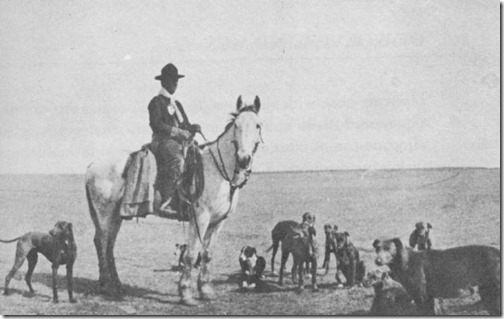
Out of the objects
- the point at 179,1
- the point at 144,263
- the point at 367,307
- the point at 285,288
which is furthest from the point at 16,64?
the point at 367,307

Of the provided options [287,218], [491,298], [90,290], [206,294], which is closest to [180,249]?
[206,294]

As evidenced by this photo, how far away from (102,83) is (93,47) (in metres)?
0.32

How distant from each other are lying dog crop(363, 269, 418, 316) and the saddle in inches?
61.6

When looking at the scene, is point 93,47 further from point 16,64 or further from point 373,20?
point 373,20

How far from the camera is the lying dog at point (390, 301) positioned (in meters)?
Result: 5.51

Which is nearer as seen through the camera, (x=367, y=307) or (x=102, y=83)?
(x=367, y=307)

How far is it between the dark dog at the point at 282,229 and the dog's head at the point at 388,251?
713 millimetres

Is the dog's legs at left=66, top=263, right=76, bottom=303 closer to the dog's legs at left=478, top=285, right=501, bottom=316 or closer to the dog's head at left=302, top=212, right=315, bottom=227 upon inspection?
the dog's head at left=302, top=212, right=315, bottom=227

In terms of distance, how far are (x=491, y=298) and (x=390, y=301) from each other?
739 millimetres

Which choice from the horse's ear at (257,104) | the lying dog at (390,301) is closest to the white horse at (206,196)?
the horse's ear at (257,104)

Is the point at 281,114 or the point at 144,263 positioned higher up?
the point at 281,114

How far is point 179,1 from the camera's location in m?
6.07

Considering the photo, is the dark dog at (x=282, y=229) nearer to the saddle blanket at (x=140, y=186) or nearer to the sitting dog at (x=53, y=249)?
the saddle blanket at (x=140, y=186)

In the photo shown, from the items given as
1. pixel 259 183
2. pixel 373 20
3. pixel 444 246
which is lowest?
pixel 444 246
